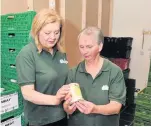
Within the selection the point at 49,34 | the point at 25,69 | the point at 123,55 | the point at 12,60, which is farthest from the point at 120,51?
the point at 25,69

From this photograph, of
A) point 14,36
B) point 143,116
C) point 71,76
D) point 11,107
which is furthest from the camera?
point 143,116

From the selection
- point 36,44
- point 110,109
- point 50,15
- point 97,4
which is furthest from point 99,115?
point 97,4

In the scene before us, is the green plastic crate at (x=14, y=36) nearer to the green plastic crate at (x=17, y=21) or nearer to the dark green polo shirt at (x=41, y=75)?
the green plastic crate at (x=17, y=21)

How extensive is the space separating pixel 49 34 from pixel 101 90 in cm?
→ 53

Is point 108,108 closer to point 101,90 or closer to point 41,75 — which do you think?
point 101,90

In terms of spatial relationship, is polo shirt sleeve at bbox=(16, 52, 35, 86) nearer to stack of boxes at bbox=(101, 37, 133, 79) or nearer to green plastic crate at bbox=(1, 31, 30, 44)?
green plastic crate at bbox=(1, 31, 30, 44)

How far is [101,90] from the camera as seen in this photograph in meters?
1.50

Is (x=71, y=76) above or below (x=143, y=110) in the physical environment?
above

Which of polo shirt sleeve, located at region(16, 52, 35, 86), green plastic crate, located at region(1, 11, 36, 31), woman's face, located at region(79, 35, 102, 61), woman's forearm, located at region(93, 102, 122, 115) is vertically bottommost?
woman's forearm, located at region(93, 102, 122, 115)

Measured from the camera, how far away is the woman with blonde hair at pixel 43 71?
1.44m

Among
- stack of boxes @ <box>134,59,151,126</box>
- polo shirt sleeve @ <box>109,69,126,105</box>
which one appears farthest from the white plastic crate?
stack of boxes @ <box>134,59,151,126</box>

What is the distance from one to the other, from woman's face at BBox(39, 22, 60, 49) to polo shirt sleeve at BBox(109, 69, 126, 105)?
0.50 m

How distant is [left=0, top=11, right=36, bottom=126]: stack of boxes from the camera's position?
1804 mm

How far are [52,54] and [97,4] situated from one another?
2.43 meters
